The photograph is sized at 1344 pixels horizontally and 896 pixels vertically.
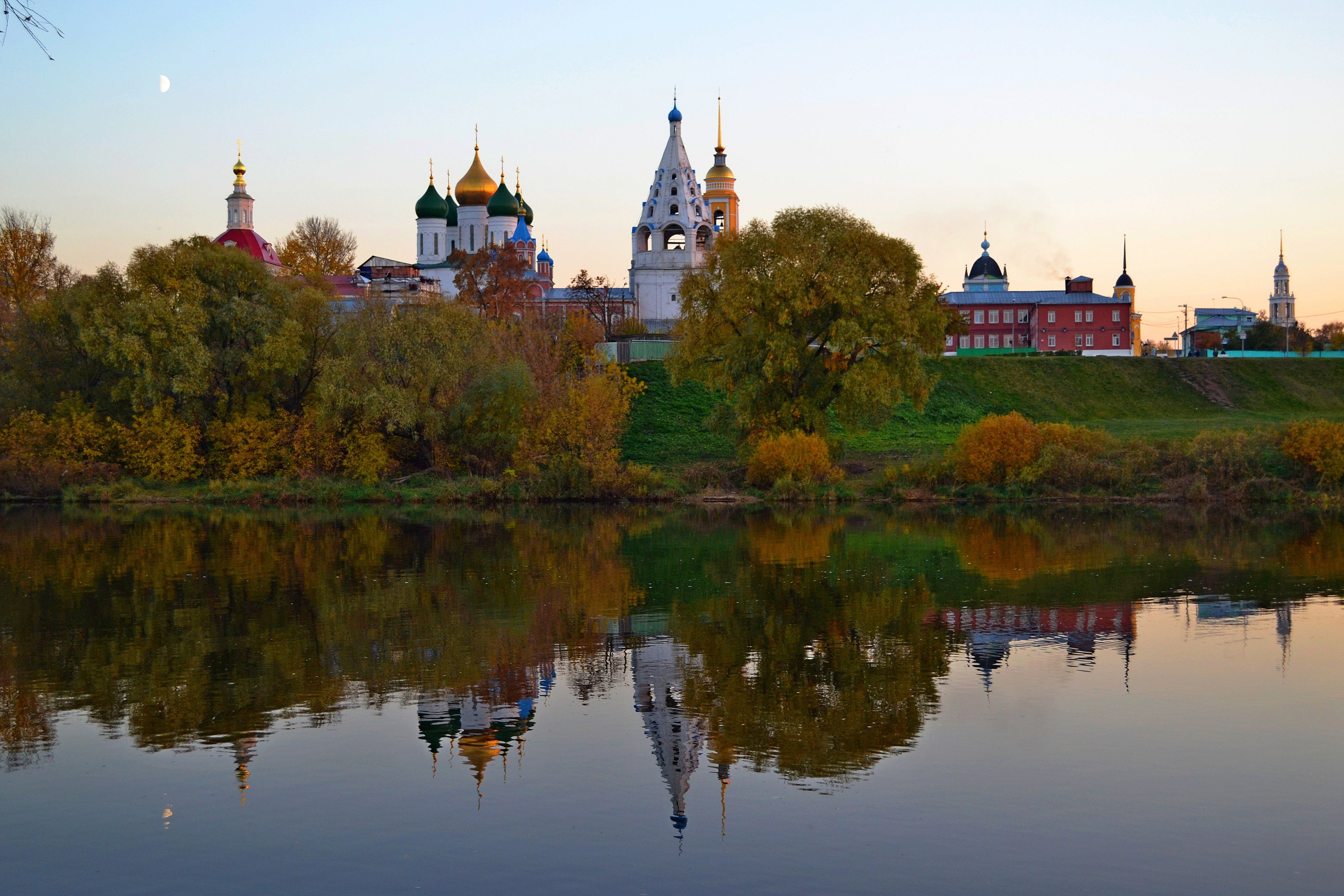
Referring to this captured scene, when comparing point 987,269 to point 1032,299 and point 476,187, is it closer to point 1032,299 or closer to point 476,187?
point 1032,299

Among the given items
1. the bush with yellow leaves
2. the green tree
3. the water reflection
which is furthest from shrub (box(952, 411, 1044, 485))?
the green tree

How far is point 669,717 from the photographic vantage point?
1215 centimetres

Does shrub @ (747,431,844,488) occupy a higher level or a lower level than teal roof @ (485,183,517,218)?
lower

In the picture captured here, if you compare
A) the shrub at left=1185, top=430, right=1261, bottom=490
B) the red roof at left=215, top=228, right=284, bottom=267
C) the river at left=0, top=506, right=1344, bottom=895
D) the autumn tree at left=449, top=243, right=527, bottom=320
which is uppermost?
the red roof at left=215, top=228, right=284, bottom=267

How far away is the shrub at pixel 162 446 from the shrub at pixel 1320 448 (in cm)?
3383

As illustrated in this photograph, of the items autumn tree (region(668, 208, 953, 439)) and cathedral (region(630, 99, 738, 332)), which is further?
cathedral (region(630, 99, 738, 332))

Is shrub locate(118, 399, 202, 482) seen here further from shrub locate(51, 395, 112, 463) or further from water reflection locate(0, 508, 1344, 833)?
water reflection locate(0, 508, 1344, 833)

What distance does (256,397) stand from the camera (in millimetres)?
42562

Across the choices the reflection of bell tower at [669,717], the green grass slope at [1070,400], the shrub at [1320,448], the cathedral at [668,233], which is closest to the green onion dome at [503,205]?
the cathedral at [668,233]

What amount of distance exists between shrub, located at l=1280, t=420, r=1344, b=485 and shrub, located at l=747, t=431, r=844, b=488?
42.8 ft

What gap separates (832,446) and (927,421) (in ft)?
39.1

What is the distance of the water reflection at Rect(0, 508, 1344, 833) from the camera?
39.0 feet

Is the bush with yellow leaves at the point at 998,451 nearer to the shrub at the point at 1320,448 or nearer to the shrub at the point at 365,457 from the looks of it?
the shrub at the point at 1320,448

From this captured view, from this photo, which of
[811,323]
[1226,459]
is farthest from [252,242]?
[1226,459]
